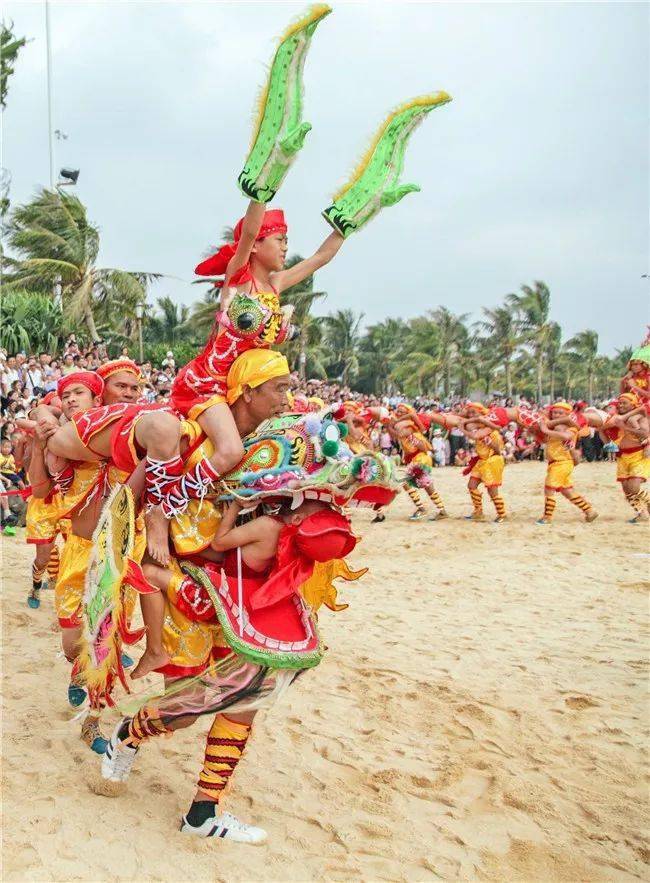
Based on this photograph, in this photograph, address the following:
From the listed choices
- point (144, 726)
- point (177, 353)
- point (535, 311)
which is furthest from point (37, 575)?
point (535, 311)

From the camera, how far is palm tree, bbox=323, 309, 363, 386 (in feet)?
166

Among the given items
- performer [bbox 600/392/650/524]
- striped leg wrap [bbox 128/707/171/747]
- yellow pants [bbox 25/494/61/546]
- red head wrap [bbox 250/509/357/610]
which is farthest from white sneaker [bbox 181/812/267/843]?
performer [bbox 600/392/650/524]

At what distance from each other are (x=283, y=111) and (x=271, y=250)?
2.28ft

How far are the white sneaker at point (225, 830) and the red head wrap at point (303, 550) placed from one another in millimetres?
948

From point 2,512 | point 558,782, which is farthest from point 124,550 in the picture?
point 2,512

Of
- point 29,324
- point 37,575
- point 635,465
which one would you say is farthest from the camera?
point 29,324

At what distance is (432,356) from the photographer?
50219 millimetres

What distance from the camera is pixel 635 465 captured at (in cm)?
1160

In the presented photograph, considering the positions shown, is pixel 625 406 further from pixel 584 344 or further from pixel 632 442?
pixel 584 344

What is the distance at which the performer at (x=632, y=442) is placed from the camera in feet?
35.2

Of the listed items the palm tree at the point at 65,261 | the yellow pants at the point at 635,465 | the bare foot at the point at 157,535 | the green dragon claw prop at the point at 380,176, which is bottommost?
the yellow pants at the point at 635,465

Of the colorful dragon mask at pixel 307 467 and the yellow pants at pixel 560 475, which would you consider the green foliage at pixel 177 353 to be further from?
the colorful dragon mask at pixel 307 467

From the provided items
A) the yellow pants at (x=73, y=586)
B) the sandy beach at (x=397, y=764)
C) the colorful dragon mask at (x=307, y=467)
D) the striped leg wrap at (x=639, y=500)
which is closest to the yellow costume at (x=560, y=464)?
the striped leg wrap at (x=639, y=500)

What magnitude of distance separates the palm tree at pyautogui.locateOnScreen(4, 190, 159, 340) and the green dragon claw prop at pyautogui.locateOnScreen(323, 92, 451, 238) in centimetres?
1967
